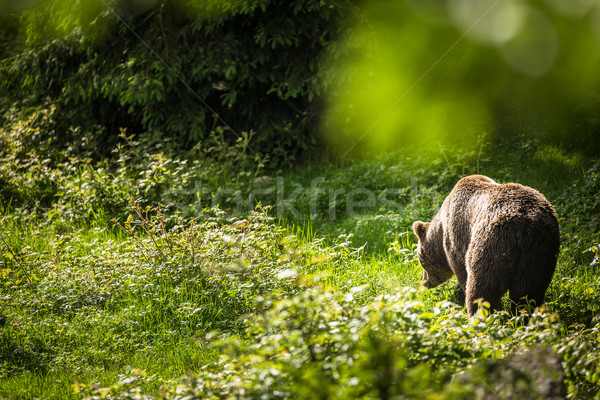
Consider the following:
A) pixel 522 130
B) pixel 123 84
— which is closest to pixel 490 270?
pixel 522 130

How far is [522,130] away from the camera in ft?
30.5

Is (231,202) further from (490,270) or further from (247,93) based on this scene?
(490,270)

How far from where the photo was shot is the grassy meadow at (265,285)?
265cm

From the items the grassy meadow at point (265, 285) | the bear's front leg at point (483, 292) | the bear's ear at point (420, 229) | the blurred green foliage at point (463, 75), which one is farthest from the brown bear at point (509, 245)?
the blurred green foliage at point (463, 75)

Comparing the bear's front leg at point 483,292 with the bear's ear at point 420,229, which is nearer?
the bear's front leg at point 483,292

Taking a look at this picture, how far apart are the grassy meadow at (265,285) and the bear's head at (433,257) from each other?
0.14m

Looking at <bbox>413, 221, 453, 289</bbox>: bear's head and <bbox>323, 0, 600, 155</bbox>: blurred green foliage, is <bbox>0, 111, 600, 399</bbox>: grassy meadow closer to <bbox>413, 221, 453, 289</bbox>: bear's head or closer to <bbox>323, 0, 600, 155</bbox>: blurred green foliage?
<bbox>413, 221, 453, 289</bbox>: bear's head

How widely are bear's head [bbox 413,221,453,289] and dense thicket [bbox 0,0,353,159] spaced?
4.52 m

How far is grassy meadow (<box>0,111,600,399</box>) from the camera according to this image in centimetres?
265

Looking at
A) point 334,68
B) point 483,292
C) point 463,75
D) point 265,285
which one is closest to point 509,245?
point 483,292

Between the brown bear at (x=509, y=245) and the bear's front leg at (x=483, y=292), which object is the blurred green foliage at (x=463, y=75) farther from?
the bear's front leg at (x=483, y=292)

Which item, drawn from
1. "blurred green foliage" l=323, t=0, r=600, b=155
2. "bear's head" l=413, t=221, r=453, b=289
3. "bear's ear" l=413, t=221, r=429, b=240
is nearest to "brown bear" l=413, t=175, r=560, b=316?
"bear's head" l=413, t=221, r=453, b=289

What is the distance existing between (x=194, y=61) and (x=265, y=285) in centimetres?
610

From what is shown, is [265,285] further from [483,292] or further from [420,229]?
[483,292]
